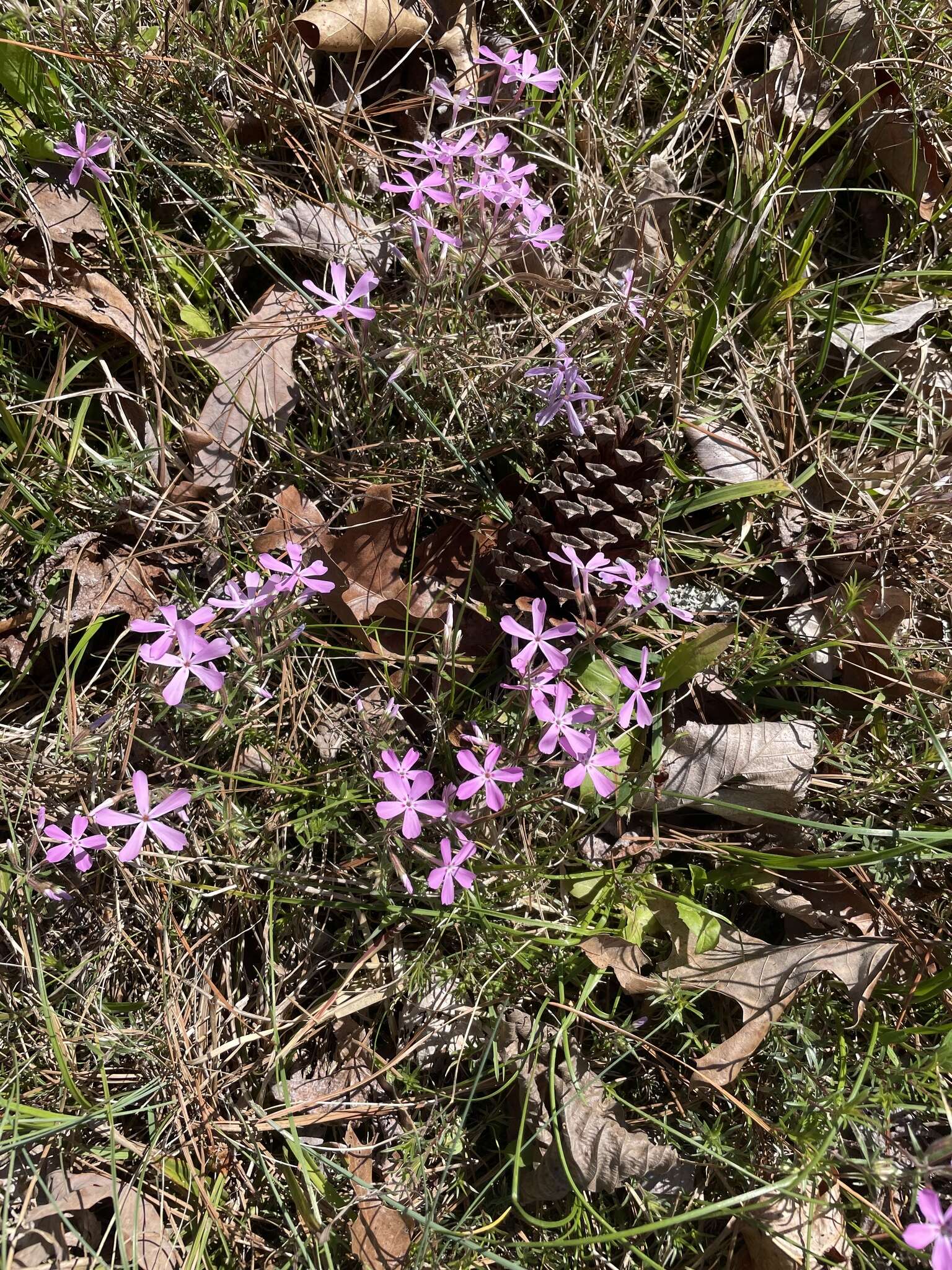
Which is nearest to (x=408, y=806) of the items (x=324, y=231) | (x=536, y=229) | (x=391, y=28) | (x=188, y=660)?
(x=188, y=660)

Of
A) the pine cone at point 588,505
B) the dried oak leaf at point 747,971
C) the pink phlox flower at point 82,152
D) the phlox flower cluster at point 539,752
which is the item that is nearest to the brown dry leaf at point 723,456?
the pine cone at point 588,505

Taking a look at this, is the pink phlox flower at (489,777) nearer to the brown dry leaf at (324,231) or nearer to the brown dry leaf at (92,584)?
the brown dry leaf at (92,584)

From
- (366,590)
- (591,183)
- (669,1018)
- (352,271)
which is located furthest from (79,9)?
(669,1018)

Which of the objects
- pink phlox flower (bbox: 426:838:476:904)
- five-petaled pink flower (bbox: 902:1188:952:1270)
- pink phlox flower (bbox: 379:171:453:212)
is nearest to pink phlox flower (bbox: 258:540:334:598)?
pink phlox flower (bbox: 426:838:476:904)

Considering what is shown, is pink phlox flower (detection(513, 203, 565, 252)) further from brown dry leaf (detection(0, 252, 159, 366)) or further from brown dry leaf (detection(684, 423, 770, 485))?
brown dry leaf (detection(0, 252, 159, 366))

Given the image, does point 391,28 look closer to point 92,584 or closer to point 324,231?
point 324,231
